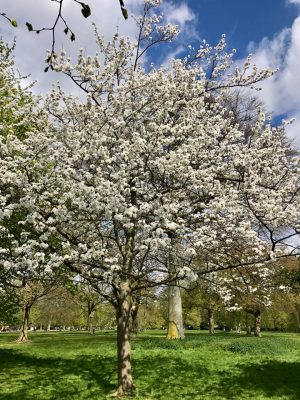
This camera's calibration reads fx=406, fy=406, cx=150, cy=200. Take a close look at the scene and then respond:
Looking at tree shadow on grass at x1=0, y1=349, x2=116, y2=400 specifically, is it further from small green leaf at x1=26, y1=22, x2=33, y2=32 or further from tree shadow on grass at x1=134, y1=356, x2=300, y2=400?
small green leaf at x1=26, y1=22, x2=33, y2=32

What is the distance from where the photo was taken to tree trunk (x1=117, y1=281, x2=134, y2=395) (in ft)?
36.1

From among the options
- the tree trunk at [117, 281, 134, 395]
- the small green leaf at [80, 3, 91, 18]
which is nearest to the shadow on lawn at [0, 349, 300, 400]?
the tree trunk at [117, 281, 134, 395]

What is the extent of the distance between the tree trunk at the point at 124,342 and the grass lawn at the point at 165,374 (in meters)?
0.45

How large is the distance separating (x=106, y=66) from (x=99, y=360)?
11431 mm

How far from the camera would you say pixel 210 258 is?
1273 centimetres

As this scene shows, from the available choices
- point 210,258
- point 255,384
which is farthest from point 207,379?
point 210,258

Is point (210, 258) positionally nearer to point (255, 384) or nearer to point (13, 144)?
point (255, 384)

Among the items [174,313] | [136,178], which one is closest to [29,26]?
[136,178]

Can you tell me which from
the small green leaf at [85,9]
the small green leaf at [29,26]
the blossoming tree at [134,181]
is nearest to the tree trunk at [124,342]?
the blossoming tree at [134,181]

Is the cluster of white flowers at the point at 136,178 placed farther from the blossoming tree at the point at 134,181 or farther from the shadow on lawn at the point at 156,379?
the shadow on lawn at the point at 156,379

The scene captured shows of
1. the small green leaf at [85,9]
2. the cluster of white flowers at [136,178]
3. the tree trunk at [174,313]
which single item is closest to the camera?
the small green leaf at [85,9]

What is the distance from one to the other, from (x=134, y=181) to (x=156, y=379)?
6.26 m

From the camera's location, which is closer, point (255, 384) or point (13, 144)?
point (13, 144)

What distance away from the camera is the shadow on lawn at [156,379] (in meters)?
11.0
